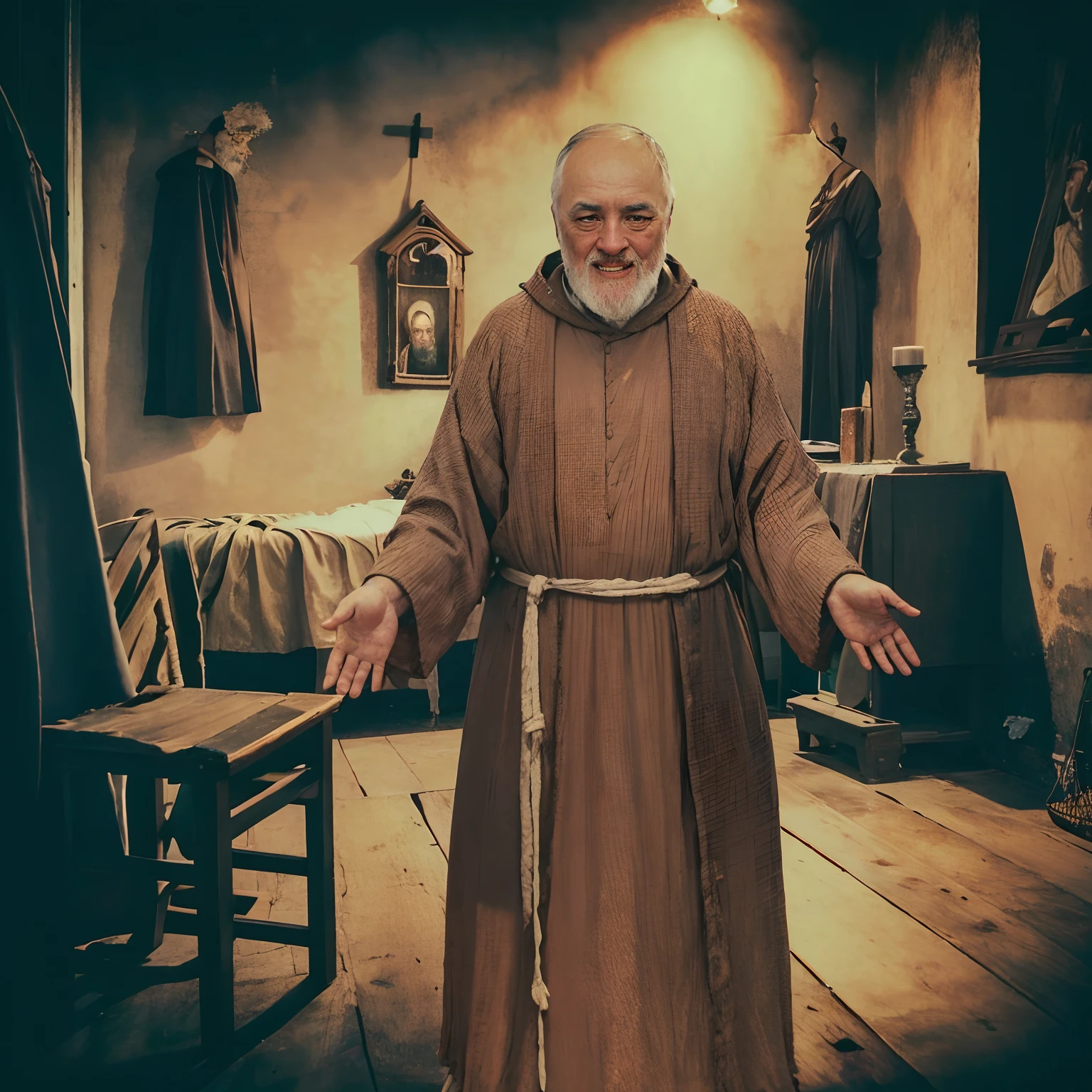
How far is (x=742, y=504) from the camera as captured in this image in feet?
5.47

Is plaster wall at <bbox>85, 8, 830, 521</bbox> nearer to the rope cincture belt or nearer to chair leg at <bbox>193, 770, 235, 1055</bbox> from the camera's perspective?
chair leg at <bbox>193, 770, 235, 1055</bbox>

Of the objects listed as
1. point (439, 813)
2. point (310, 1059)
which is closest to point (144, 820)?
point (310, 1059)

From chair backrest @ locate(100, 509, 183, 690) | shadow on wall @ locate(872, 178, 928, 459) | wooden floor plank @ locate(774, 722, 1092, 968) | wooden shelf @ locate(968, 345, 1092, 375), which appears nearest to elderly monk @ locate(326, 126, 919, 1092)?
chair backrest @ locate(100, 509, 183, 690)

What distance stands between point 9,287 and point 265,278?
3.66 m

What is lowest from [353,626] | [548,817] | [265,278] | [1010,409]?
[548,817]

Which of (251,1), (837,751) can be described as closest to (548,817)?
(837,751)

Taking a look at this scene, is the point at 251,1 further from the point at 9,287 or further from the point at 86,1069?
the point at 86,1069

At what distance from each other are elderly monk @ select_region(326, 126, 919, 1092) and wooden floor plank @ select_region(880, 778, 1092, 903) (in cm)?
158

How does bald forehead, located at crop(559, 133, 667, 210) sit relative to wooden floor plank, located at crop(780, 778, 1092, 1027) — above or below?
above

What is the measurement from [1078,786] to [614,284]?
267 cm

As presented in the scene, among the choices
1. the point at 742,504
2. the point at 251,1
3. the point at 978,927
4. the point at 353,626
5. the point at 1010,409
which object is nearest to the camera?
the point at 353,626

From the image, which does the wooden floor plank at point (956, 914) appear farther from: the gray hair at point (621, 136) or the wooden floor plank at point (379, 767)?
the gray hair at point (621, 136)

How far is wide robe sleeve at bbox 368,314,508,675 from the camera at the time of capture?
1.50m

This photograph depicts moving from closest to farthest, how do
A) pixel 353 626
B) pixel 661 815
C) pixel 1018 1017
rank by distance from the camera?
1. pixel 353 626
2. pixel 661 815
3. pixel 1018 1017
